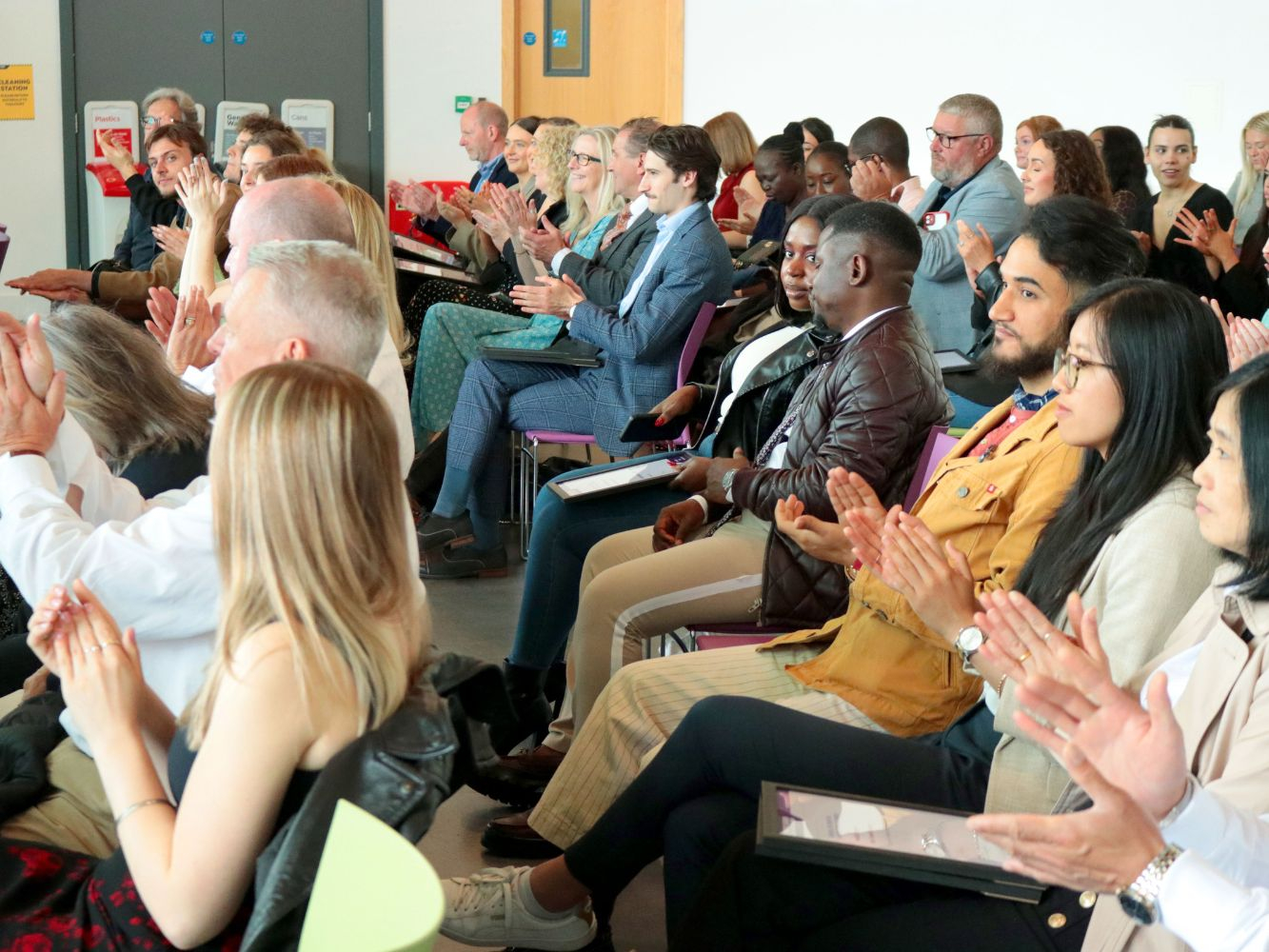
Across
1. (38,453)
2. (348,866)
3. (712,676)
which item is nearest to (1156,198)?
(712,676)

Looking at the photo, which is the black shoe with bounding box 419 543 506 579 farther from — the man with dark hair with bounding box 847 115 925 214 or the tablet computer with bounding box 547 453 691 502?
the man with dark hair with bounding box 847 115 925 214

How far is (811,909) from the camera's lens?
5.63ft

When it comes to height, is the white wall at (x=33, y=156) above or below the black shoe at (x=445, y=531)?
above

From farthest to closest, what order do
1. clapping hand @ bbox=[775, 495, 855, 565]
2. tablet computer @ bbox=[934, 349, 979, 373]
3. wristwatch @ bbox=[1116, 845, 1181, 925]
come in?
1. tablet computer @ bbox=[934, 349, 979, 373]
2. clapping hand @ bbox=[775, 495, 855, 565]
3. wristwatch @ bbox=[1116, 845, 1181, 925]

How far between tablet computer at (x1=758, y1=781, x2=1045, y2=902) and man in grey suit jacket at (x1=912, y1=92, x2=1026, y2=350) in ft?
9.82

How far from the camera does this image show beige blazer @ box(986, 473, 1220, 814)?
5.52ft

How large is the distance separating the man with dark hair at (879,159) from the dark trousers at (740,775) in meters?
3.54

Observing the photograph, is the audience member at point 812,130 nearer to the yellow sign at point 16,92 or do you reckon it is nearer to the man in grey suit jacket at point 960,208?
the man in grey suit jacket at point 960,208

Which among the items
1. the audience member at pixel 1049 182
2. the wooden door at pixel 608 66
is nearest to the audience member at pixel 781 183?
the audience member at pixel 1049 182

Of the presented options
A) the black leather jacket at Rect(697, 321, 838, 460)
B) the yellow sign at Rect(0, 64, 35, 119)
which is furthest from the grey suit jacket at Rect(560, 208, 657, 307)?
the yellow sign at Rect(0, 64, 35, 119)

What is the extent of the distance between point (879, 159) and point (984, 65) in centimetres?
303

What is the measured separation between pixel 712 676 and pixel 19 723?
1.07m

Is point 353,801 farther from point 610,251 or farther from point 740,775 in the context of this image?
point 610,251

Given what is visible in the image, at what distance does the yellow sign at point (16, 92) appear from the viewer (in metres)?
8.74
